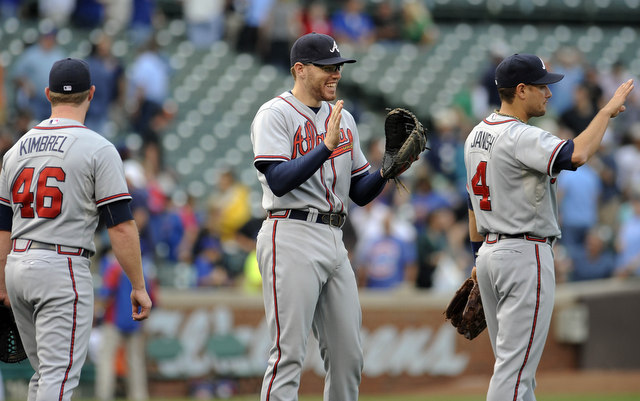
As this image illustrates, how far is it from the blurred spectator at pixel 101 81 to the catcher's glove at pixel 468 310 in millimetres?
7955

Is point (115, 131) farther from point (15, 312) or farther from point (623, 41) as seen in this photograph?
point (623, 41)

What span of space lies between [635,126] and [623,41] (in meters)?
5.76

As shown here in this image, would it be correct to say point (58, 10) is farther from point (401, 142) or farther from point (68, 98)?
point (401, 142)

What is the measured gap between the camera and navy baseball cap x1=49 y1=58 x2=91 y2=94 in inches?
208

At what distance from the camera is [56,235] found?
517 centimetres

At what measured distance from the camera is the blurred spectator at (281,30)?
16.4 metres

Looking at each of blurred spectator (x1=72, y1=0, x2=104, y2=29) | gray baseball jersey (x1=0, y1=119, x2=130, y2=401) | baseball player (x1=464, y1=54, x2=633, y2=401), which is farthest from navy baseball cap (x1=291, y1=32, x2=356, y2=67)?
blurred spectator (x1=72, y1=0, x2=104, y2=29)

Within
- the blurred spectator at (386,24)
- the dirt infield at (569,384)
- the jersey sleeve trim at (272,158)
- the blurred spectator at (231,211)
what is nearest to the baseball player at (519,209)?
the jersey sleeve trim at (272,158)

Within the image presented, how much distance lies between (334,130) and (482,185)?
921 mm

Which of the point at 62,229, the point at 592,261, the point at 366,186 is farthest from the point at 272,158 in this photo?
→ the point at 592,261

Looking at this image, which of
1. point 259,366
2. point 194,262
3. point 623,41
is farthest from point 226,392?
point 623,41

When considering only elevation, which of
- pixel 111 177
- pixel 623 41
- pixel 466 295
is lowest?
pixel 466 295

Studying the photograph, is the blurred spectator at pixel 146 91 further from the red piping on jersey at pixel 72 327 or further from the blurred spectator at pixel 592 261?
the red piping on jersey at pixel 72 327

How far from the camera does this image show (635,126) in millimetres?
15344
